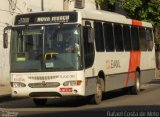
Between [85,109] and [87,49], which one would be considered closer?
[85,109]

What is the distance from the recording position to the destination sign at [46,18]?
61.0ft

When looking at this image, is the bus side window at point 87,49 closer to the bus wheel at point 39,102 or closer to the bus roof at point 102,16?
the bus roof at point 102,16

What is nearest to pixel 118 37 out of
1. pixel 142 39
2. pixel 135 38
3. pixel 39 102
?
pixel 135 38

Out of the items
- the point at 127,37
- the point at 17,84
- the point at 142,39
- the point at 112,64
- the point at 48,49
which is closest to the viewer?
the point at 48,49

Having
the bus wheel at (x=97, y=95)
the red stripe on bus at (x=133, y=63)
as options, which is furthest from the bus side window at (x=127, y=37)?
the bus wheel at (x=97, y=95)

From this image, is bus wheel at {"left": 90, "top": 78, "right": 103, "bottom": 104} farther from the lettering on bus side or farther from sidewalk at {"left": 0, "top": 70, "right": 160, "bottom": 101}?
sidewalk at {"left": 0, "top": 70, "right": 160, "bottom": 101}

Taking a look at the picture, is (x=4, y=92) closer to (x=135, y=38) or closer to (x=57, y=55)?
(x=135, y=38)

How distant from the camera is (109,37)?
21156mm

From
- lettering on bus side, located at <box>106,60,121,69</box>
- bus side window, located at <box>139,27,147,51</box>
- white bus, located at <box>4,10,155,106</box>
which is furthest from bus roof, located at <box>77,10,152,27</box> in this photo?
lettering on bus side, located at <box>106,60,121,69</box>

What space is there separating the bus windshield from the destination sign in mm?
179

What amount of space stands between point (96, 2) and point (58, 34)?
76.3ft

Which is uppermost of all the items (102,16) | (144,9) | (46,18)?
(144,9)

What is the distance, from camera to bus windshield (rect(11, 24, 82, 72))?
18.3 m

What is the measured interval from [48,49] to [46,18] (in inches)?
38.7
